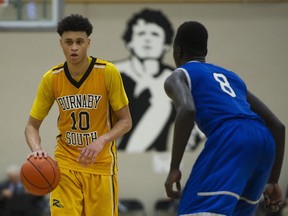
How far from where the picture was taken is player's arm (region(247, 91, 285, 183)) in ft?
13.3

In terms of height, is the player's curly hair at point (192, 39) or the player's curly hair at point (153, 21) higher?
the player's curly hair at point (192, 39)

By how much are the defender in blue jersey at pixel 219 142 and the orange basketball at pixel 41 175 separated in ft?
4.58

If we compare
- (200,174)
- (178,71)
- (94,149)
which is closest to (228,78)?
(178,71)

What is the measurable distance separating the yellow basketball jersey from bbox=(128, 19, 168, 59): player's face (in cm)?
699

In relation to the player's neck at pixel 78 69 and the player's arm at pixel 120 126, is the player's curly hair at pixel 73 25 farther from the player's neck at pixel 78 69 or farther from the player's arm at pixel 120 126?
the player's arm at pixel 120 126

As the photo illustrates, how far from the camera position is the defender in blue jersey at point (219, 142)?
374 cm

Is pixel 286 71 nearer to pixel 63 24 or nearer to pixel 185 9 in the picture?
pixel 185 9

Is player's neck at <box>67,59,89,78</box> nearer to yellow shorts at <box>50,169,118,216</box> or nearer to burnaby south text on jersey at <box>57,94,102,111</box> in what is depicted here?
burnaby south text on jersey at <box>57,94,102,111</box>

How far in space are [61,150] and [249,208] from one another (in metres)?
1.92

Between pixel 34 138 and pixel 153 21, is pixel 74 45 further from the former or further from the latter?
pixel 153 21

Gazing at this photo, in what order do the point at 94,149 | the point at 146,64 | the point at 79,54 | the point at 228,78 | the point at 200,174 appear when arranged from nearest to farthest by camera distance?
1. the point at 200,174
2. the point at 228,78
3. the point at 94,149
4. the point at 79,54
5. the point at 146,64

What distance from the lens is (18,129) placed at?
12.5m

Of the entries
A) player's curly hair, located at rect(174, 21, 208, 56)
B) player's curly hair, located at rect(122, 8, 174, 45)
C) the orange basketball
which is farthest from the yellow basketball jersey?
player's curly hair, located at rect(122, 8, 174, 45)

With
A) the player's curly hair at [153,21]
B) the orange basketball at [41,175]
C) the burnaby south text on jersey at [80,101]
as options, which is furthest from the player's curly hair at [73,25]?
the player's curly hair at [153,21]
